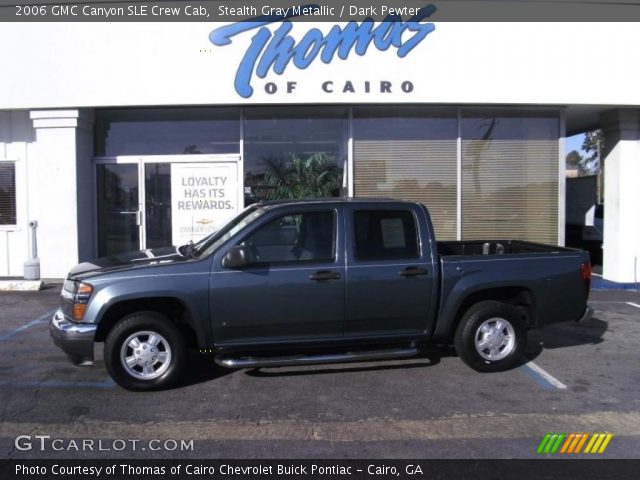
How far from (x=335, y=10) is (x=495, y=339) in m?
6.83

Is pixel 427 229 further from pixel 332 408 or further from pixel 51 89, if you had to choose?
pixel 51 89

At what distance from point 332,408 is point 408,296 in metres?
1.31

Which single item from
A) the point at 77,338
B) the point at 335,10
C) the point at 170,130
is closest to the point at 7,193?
the point at 170,130

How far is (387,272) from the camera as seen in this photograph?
5641 mm

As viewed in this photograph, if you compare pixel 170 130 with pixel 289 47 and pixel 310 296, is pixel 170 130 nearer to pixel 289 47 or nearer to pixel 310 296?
pixel 289 47

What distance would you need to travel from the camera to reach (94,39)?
10.4m

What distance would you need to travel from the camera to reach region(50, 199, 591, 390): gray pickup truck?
5309mm

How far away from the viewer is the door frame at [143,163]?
36.8 feet

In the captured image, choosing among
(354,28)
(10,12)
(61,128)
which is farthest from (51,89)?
(354,28)

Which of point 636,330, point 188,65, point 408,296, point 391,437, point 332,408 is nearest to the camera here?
point 391,437

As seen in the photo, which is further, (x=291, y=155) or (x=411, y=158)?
(x=291, y=155)
